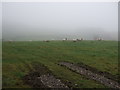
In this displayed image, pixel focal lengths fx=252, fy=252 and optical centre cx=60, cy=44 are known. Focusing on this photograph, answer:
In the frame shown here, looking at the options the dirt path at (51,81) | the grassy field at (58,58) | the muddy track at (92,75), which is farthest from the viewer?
the grassy field at (58,58)

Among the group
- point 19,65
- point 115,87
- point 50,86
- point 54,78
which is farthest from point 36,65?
point 115,87

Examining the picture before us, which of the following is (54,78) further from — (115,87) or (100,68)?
(100,68)

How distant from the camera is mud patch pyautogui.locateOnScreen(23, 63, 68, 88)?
36.3 m

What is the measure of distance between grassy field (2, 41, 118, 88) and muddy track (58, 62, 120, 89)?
171cm

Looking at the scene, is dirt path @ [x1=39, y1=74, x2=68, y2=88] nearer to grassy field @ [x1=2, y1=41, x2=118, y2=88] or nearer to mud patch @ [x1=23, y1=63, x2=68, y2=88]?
mud patch @ [x1=23, y1=63, x2=68, y2=88]

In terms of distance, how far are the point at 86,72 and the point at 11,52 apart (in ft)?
75.0

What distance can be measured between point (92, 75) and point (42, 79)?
9.35m

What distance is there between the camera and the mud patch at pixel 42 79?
36.3 meters

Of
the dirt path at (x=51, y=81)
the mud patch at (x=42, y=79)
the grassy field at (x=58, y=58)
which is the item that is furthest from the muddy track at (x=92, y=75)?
the dirt path at (x=51, y=81)

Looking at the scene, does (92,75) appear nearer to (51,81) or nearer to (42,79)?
(51,81)

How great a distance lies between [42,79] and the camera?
3953 cm

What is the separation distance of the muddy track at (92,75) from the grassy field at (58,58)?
5.61ft

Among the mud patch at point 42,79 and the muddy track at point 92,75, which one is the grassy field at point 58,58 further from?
the muddy track at point 92,75

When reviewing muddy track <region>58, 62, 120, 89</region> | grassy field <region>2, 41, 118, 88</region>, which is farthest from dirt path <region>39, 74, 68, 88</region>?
muddy track <region>58, 62, 120, 89</region>
